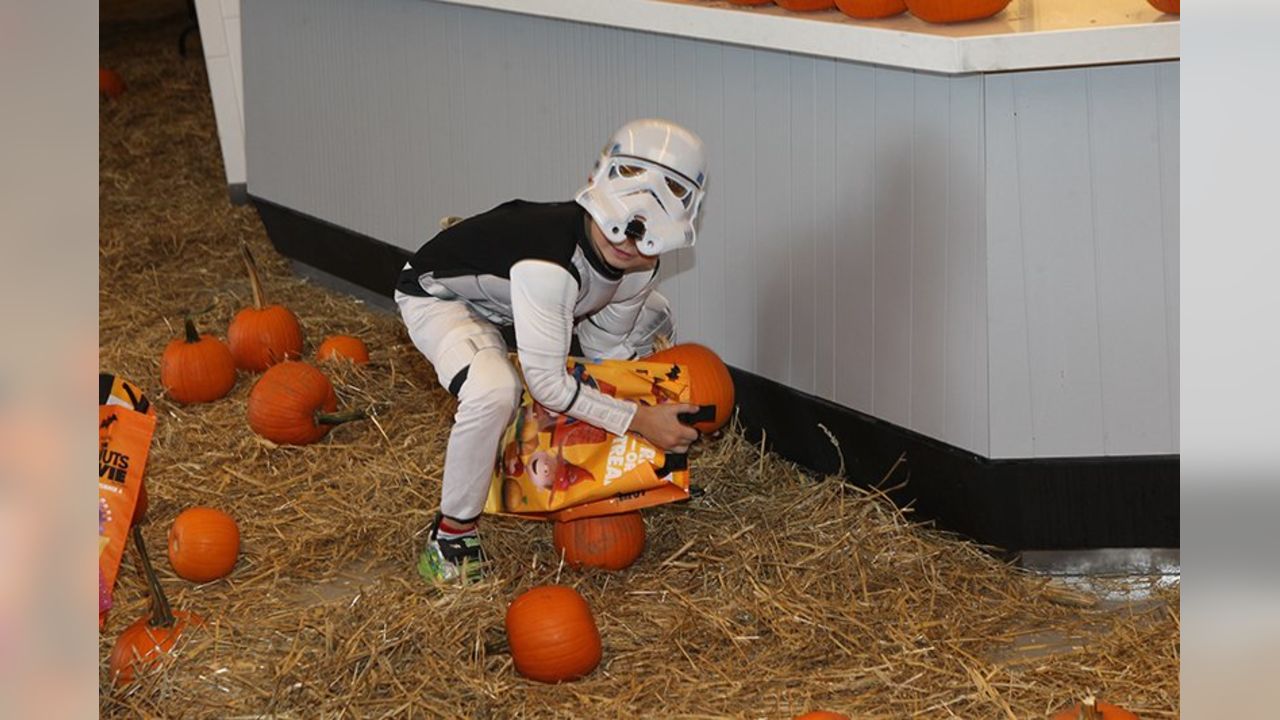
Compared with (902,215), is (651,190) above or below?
above

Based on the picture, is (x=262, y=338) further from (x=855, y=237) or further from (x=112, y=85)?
(x=112, y=85)

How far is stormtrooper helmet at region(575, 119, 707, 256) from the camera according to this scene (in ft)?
10.5

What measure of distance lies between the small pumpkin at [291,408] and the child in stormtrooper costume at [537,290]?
0.88 m

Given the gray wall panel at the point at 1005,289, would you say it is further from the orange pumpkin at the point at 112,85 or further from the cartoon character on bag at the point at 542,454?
the orange pumpkin at the point at 112,85

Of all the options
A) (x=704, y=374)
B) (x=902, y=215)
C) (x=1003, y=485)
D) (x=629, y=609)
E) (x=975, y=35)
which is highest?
(x=975, y=35)

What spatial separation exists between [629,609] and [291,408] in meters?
1.52

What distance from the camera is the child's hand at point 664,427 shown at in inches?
133

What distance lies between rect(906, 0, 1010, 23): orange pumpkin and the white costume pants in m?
1.22

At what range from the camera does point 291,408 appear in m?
4.40

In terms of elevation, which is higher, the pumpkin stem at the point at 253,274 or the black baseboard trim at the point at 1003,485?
the pumpkin stem at the point at 253,274

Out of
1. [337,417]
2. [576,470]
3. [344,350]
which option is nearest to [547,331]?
[576,470]

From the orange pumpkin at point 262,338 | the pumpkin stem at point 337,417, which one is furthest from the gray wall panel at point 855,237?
the orange pumpkin at point 262,338

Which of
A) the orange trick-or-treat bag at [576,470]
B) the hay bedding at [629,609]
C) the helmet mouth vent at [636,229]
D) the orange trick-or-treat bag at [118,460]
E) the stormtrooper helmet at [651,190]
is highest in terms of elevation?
the stormtrooper helmet at [651,190]
